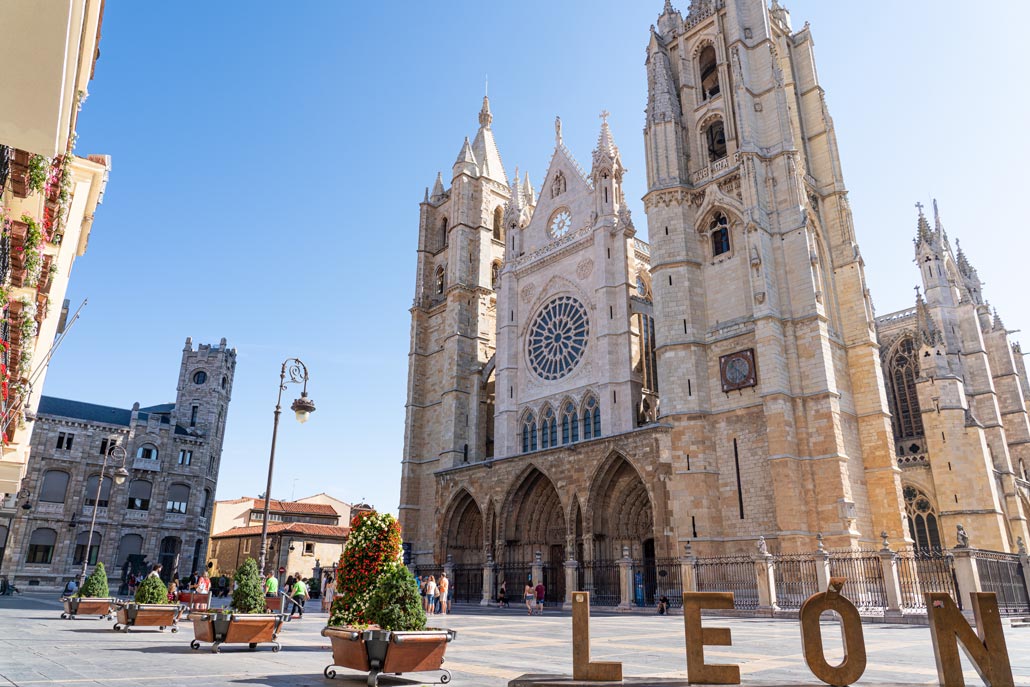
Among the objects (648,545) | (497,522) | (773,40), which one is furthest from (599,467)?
(773,40)

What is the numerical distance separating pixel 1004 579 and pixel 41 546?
45.9m

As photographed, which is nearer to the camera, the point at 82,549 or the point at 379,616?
the point at 379,616

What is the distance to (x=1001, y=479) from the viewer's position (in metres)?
30.8

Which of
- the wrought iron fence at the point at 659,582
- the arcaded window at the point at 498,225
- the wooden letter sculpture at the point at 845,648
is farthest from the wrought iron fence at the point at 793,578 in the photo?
the arcaded window at the point at 498,225

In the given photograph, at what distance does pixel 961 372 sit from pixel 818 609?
32.8 metres

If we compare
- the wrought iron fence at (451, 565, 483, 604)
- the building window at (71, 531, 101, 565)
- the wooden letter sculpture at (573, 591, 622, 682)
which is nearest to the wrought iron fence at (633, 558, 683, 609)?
the wrought iron fence at (451, 565, 483, 604)

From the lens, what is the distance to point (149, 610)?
41.4ft

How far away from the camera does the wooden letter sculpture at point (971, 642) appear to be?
5.05 m

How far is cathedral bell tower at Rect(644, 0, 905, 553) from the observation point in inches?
877

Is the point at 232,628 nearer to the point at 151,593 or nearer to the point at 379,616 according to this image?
the point at 379,616

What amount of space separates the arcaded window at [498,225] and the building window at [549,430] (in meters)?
13.9

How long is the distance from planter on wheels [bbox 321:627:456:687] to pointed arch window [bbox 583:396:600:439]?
2150cm

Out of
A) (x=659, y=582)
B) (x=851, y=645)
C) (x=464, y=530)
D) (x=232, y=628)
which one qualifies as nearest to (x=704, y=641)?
(x=851, y=645)

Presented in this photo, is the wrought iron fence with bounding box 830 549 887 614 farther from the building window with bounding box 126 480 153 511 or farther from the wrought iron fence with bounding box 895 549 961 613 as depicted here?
the building window with bounding box 126 480 153 511
